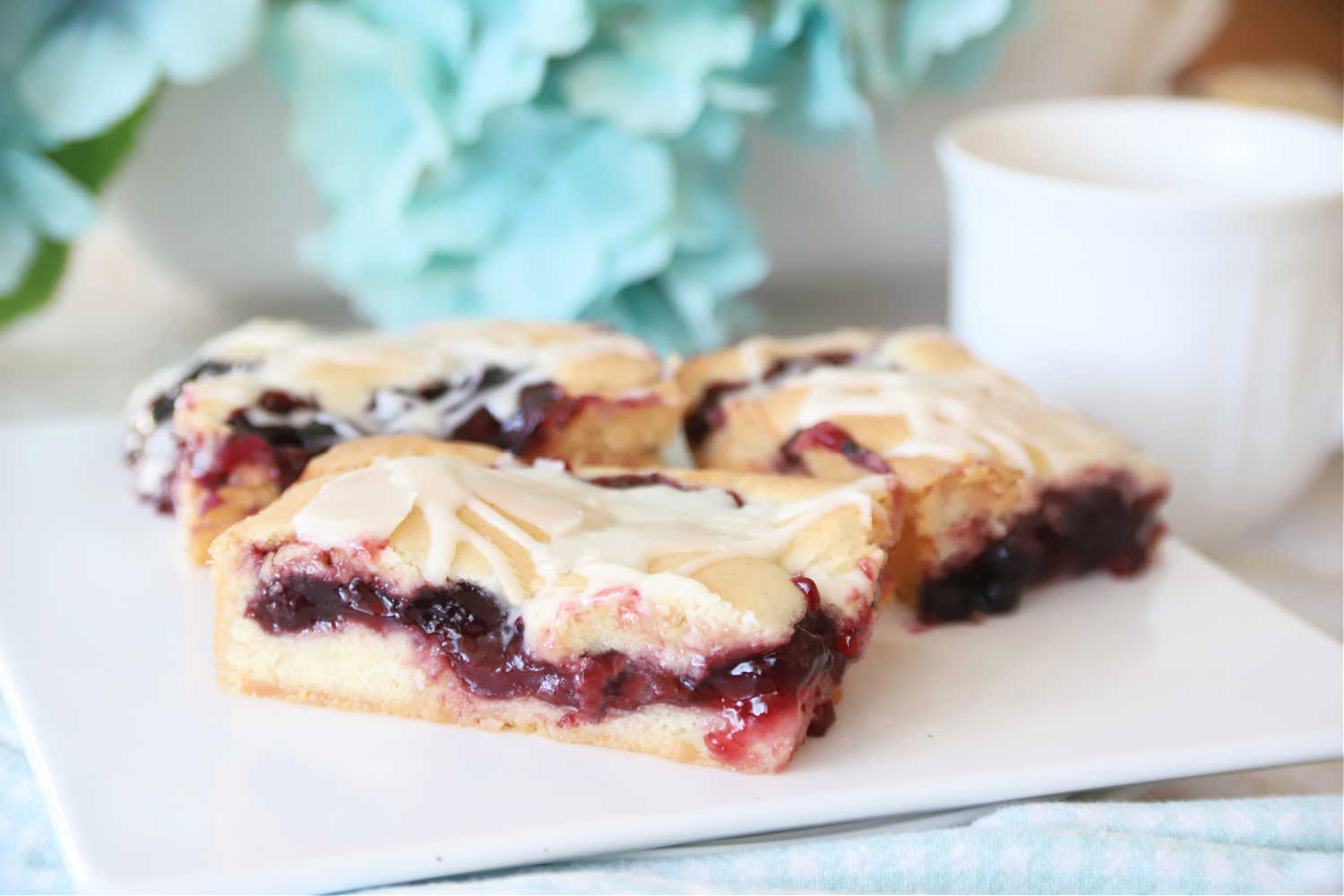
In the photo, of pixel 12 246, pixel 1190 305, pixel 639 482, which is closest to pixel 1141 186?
pixel 1190 305

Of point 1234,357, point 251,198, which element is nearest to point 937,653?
point 1234,357

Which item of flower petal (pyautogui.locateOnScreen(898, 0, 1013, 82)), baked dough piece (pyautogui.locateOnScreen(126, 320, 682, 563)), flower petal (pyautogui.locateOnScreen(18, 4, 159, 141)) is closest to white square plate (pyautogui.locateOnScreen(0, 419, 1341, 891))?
baked dough piece (pyautogui.locateOnScreen(126, 320, 682, 563))

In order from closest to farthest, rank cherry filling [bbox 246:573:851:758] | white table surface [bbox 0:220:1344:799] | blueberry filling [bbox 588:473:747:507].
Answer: cherry filling [bbox 246:573:851:758]
blueberry filling [bbox 588:473:747:507]
white table surface [bbox 0:220:1344:799]

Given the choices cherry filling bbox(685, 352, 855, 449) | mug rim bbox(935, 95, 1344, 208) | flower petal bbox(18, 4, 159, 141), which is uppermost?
flower petal bbox(18, 4, 159, 141)

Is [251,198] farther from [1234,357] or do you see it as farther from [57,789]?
[1234,357]

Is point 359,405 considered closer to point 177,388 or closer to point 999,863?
point 177,388

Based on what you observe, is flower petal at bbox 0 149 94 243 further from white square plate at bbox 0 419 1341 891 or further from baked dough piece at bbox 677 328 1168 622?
baked dough piece at bbox 677 328 1168 622
